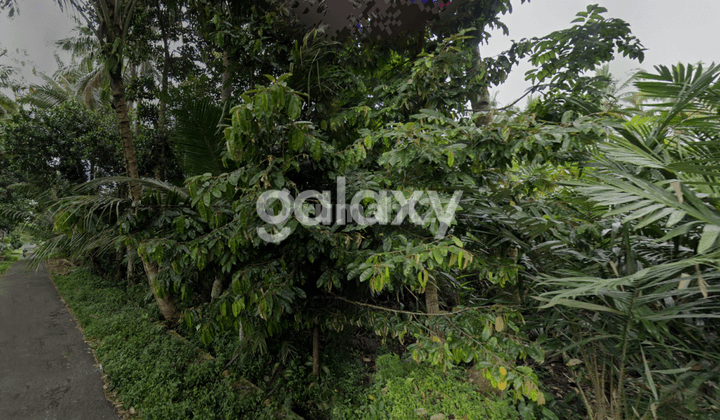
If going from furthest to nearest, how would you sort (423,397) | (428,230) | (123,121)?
1. (123,121)
2. (423,397)
3. (428,230)

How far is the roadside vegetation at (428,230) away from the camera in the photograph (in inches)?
51.6

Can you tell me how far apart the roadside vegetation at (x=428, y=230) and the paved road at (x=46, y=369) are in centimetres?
22

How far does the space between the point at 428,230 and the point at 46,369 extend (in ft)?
15.1

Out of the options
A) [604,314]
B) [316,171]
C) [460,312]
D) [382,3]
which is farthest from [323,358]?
[382,3]

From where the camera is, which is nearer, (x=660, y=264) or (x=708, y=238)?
(x=708, y=238)

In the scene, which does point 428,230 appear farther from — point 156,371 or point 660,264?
point 156,371

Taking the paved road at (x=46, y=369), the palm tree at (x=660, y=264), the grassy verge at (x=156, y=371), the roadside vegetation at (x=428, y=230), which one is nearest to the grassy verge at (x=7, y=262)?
the paved road at (x=46, y=369)

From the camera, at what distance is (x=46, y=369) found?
328 centimetres

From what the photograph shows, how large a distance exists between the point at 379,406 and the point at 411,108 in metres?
2.53

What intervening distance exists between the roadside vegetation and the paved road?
0.22 m

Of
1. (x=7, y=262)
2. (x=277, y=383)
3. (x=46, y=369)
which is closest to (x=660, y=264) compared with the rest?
(x=277, y=383)

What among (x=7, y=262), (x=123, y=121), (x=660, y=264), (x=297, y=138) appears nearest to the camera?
(x=660, y=264)

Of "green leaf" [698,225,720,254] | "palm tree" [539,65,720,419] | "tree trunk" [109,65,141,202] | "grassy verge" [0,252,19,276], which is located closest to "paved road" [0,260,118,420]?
"tree trunk" [109,65,141,202]

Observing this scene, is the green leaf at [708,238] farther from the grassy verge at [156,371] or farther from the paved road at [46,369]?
the paved road at [46,369]
